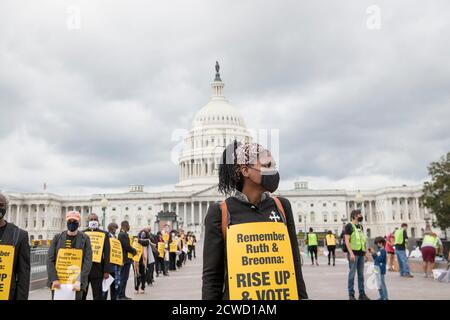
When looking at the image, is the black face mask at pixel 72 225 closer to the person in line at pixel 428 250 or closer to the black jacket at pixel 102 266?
the black jacket at pixel 102 266

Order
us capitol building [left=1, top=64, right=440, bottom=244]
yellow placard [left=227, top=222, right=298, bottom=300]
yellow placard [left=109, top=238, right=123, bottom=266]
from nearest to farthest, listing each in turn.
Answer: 1. yellow placard [left=227, top=222, right=298, bottom=300]
2. yellow placard [left=109, top=238, right=123, bottom=266]
3. us capitol building [left=1, top=64, right=440, bottom=244]

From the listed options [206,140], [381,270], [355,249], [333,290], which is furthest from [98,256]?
[206,140]

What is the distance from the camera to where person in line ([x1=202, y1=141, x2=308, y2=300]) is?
3667 mm

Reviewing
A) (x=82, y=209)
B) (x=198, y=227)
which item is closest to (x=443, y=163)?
(x=198, y=227)

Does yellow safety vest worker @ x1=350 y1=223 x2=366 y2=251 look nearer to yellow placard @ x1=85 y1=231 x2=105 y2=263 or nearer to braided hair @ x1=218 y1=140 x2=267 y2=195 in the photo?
yellow placard @ x1=85 y1=231 x2=105 y2=263

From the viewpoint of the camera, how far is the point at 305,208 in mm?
131750

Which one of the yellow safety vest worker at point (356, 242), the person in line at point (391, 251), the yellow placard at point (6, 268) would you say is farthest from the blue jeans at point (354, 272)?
the person in line at point (391, 251)

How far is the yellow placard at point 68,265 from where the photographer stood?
8.33 m

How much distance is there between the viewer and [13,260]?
5719mm

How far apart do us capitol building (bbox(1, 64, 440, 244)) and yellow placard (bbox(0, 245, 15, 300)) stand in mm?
118842

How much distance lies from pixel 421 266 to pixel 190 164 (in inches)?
4776

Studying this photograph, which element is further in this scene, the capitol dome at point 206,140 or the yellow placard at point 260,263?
the capitol dome at point 206,140

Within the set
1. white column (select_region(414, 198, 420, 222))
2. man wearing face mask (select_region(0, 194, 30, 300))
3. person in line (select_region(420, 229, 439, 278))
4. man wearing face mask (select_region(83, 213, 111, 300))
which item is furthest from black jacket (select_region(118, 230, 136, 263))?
white column (select_region(414, 198, 420, 222))

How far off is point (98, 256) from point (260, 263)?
7.74m
